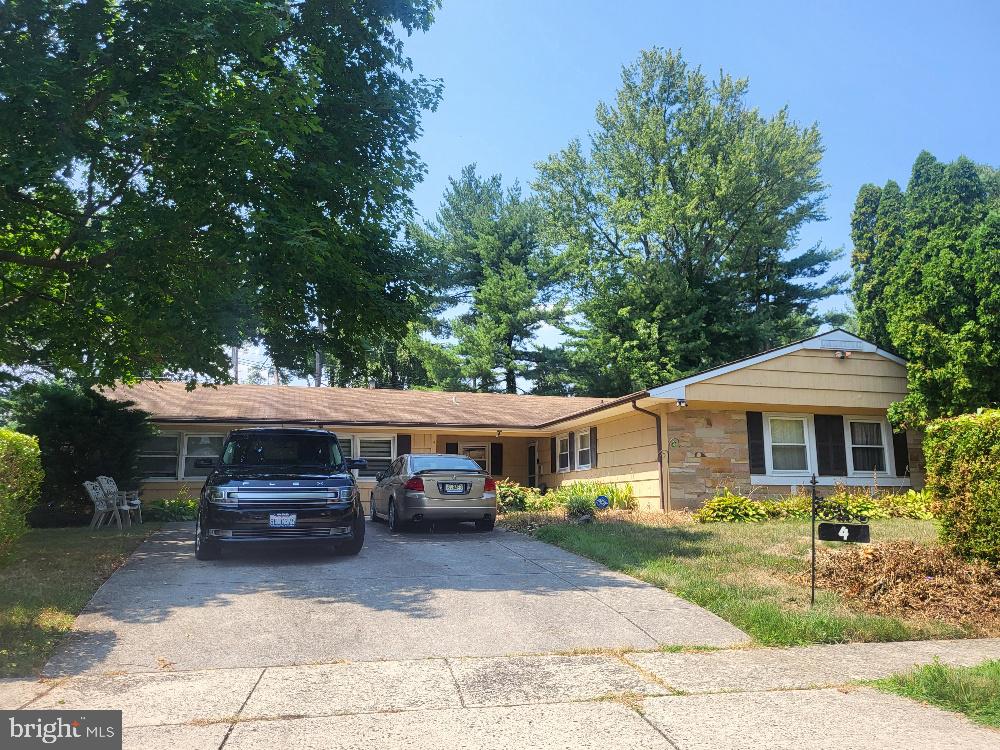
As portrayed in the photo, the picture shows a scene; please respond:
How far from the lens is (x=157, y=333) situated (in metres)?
12.2

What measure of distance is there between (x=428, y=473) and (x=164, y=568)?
492 centimetres

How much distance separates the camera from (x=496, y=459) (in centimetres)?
2533

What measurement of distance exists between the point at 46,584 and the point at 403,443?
14452 mm

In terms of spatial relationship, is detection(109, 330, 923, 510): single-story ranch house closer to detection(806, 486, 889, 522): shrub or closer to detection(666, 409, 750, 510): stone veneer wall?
detection(666, 409, 750, 510): stone veneer wall

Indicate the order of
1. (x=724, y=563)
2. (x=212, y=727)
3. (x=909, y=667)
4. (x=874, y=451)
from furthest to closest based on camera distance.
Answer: (x=874, y=451)
(x=724, y=563)
(x=909, y=667)
(x=212, y=727)

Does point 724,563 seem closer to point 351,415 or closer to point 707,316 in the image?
point 351,415

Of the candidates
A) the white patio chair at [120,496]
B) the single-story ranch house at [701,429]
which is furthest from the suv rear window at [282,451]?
the white patio chair at [120,496]

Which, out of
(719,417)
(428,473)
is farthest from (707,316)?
(428,473)

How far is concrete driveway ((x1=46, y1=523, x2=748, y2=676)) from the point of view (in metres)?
5.95

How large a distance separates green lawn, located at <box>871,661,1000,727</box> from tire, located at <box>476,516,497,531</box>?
8819 mm

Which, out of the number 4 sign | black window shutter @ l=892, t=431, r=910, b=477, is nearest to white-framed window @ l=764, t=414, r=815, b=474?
black window shutter @ l=892, t=431, r=910, b=477

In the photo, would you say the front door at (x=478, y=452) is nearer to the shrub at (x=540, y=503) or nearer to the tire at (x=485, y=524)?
the shrub at (x=540, y=503)

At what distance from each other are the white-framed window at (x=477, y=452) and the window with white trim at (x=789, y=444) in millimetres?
10567

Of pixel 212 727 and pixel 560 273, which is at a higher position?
pixel 560 273
